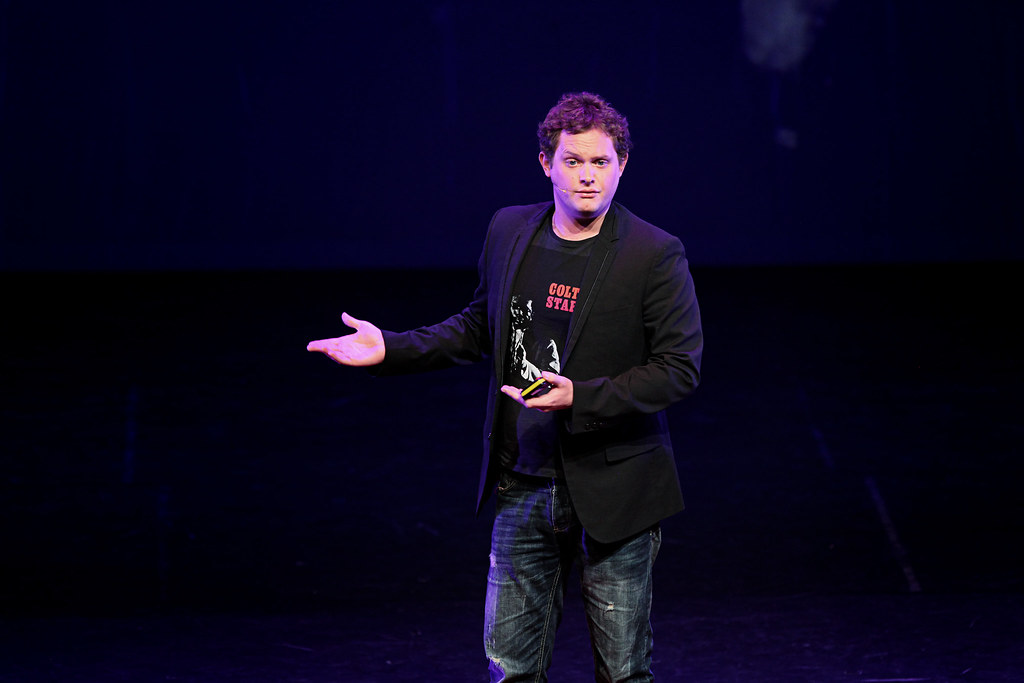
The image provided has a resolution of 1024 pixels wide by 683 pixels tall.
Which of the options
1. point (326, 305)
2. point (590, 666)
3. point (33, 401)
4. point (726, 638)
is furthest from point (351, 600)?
point (326, 305)

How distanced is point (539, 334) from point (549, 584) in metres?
0.47

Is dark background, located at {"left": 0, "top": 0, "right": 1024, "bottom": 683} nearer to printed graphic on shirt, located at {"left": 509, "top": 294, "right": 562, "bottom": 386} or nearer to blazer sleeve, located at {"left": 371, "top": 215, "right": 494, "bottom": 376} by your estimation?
blazer sleeve, located at {"left": 371, "top": 215, "right": 494, "bottom": 376}

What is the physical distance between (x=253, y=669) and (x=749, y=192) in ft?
24.1

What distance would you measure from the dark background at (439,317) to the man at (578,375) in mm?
808

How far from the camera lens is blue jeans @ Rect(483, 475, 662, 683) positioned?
223cm

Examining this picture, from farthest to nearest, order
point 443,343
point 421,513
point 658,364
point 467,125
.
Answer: point 467,125 < point 421,513 < point 443,343 < point 658,364

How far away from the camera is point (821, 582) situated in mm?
3564

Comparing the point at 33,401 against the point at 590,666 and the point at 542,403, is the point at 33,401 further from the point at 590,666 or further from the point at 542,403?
the point at 542,403

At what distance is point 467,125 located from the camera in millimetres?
9531

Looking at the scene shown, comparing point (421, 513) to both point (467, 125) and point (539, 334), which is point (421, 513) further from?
point (467, 125)

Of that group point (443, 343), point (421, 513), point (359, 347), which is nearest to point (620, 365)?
point (443, 343)

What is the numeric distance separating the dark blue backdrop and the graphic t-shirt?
284 inches

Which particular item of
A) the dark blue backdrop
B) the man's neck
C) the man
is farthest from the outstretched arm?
the dark blue backdrop

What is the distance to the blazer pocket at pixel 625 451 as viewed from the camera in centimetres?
221
